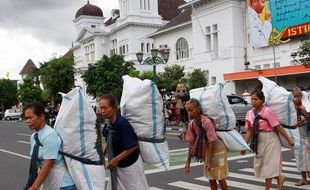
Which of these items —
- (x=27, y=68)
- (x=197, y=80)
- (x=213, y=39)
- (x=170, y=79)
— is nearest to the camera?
(x=170, y=79)

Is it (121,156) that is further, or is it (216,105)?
(216,105)

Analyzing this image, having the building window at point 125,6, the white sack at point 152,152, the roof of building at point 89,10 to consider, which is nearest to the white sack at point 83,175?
the white sack at point 152,152

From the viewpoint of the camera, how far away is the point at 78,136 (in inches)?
168

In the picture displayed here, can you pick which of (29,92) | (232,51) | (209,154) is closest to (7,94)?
(29,92)

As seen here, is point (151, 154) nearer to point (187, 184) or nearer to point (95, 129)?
point (95, 129)

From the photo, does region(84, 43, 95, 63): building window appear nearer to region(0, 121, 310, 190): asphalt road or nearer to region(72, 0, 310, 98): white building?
region(72, 0, 310, 98): white building

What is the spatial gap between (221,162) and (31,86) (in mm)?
71740

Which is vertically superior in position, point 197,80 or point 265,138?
point 197,80

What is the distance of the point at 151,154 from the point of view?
196 inches

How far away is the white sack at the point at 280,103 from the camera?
6906mm

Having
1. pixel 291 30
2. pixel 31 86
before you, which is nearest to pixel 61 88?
pixel 31 86

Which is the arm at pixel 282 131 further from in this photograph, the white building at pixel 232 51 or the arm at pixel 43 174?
the white building at pixel 232 51

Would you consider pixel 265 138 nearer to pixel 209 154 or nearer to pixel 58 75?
pixel 209 154

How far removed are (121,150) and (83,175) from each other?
687 mm
